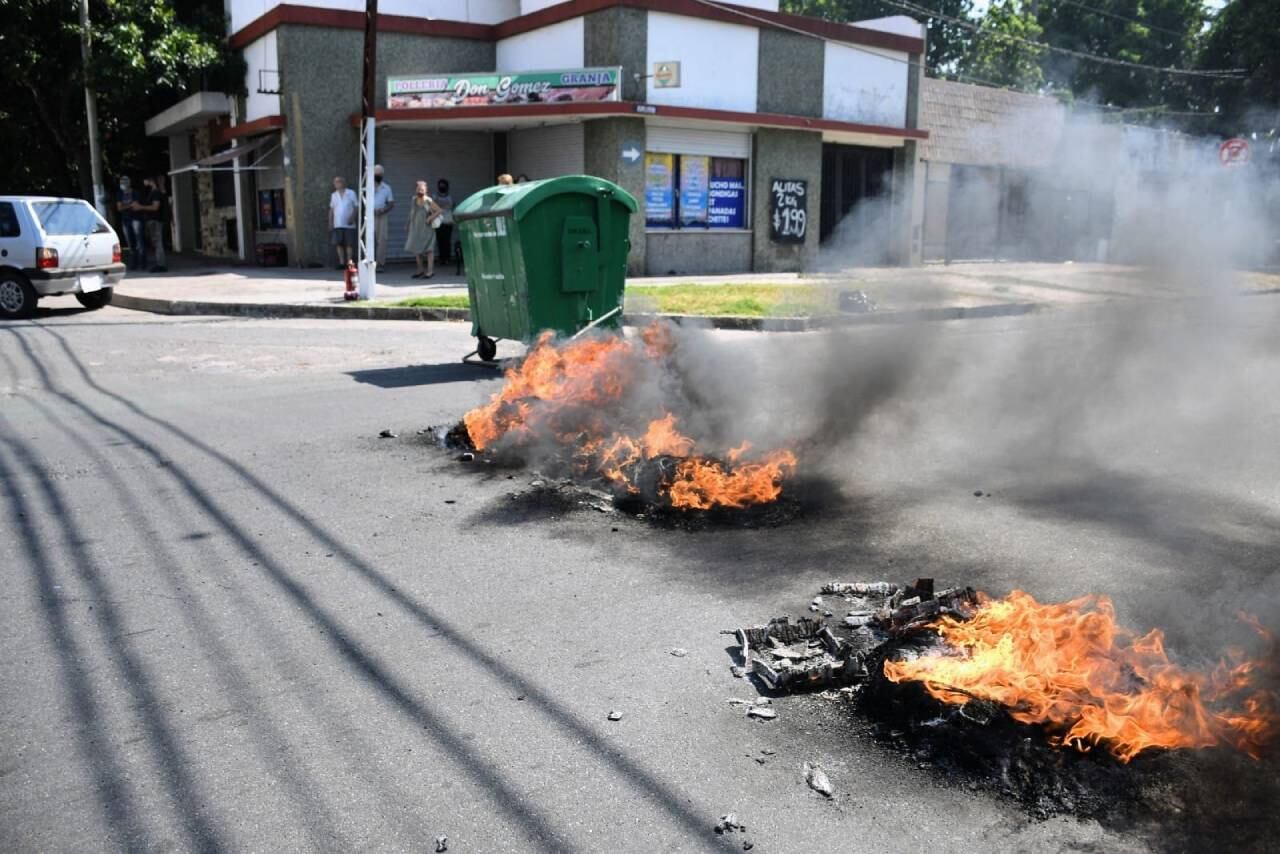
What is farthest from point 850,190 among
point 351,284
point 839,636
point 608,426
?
point 839,636

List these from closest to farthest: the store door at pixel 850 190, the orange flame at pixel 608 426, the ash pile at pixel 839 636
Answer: the ash pile at pixel 839 636 < the orange flame at pixel 608 426 < the store door at pixel 850 190

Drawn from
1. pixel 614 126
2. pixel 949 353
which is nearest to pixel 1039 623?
pixel 949 353

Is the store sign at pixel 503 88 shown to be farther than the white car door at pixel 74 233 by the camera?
Yes

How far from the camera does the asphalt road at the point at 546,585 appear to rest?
2773mm

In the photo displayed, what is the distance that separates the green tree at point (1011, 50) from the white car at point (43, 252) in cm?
1727

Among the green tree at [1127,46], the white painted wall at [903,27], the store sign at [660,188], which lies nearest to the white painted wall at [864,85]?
the white painted wall at [903,27]

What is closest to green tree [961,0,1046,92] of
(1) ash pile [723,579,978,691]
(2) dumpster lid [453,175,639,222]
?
(2) dumpster lid [453,175,639,222]

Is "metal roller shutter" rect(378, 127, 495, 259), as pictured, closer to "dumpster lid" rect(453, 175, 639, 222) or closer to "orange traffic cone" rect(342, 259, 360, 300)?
"orange traffic cone" rect(342, 259, 360, 300)

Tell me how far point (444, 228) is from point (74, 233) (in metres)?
8.99

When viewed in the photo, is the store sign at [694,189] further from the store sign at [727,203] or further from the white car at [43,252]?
the white car at [43,252]

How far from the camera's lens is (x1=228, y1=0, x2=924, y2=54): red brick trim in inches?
786

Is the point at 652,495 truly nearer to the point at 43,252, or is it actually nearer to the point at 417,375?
the point at 417,375

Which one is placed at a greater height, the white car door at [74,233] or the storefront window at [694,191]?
the storefront window at [694,191]

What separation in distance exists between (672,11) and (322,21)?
23.9ft
